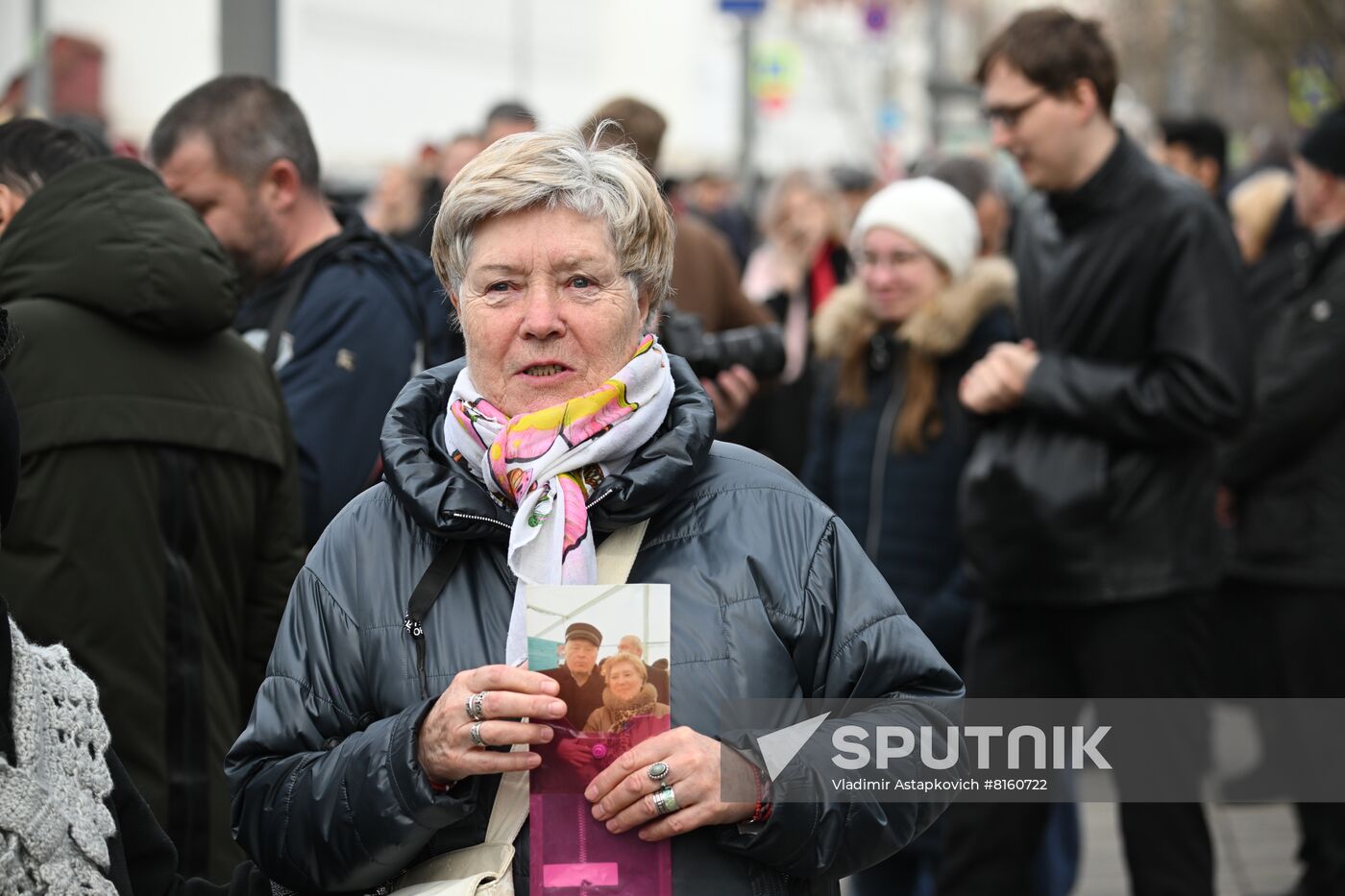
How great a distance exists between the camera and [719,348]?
4773 mm

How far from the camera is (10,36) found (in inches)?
946

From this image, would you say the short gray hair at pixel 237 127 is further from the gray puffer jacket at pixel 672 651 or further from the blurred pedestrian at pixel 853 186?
the blurred pedestrian at pixel 853 186

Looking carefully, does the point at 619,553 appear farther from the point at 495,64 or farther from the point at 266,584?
the point at 495,64

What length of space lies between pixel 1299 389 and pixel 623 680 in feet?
14.2

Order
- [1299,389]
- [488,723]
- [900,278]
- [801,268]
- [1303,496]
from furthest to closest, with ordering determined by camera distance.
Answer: [801,268]
[1303,496]
[1299,389]
[900,278]
[488,723]

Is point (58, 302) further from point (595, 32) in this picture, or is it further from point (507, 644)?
point (595, 32)

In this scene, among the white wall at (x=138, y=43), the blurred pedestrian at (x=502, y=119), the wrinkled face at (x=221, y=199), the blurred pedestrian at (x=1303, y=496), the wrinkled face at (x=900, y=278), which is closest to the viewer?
the wrinkled face at (x=221, y=199)

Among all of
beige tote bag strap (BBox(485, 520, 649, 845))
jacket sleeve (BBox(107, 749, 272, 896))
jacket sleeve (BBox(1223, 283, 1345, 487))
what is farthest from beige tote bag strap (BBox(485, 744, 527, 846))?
jacket sleeve (BBox(1223, 283, 1345, 487))

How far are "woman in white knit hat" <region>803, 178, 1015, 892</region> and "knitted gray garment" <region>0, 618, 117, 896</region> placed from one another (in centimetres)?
307

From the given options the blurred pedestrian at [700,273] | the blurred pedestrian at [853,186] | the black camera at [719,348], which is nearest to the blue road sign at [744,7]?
the blurred pedestrian at [853,186]

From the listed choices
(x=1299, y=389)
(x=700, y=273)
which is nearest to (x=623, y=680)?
(x=1299, y=389)

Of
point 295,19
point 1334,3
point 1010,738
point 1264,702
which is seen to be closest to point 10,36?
point 295,19

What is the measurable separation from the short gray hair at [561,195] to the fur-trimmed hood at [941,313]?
259cm

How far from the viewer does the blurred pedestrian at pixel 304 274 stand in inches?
172
